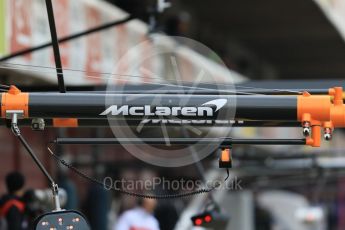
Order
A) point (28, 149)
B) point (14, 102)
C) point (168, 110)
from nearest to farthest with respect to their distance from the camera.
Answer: point (28, 149) < point (14, 102) < point (168, 110)

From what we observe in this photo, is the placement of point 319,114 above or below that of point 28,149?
above

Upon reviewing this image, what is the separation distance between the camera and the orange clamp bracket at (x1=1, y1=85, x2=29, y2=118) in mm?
6434

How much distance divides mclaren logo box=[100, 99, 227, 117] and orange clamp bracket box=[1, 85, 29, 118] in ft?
1.52

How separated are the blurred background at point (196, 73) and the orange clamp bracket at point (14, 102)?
0.38 meters

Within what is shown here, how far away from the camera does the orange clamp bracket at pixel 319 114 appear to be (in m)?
6.47

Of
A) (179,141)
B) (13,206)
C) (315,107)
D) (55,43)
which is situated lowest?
(179,141)

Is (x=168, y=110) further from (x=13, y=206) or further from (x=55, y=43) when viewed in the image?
(x=13, y=206)

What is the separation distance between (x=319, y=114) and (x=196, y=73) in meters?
13.1

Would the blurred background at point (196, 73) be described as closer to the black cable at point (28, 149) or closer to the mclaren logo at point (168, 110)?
the mclaren logo at point (168, 110)

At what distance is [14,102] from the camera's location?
644 cm

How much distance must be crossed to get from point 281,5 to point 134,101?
1783cm

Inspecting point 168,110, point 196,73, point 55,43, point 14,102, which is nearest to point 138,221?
point 196,73

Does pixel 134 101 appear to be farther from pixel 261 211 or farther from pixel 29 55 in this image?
pixel 261 211

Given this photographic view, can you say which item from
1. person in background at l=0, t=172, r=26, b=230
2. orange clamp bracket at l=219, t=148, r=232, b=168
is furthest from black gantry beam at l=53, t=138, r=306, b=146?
person in background at l=0, t=172, r=26, b=230
